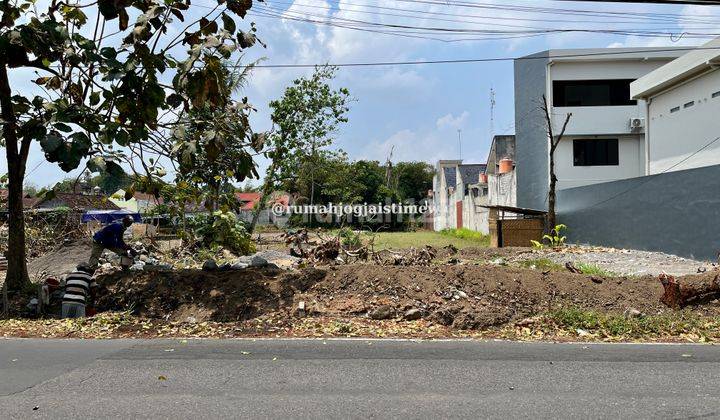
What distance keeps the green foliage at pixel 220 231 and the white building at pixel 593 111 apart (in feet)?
48.6

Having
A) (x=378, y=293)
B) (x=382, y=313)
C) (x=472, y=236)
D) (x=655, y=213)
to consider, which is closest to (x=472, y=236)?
(x=472, y=236)

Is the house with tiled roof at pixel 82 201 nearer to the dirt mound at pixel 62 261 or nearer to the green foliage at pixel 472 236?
the dirt mound at pixel 62 261

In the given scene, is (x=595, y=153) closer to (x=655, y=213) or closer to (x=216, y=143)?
(x=655, y=213)

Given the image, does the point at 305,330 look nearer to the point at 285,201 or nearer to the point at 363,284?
the point at 363,284

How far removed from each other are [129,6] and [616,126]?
23.9 metres

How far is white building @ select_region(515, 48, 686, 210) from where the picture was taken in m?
26.3

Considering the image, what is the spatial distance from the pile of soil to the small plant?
1118cm

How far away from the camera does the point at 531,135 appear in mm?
28234

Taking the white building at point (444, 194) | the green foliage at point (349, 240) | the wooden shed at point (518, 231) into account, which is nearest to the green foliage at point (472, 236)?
the wooden shed at point (518, 231)

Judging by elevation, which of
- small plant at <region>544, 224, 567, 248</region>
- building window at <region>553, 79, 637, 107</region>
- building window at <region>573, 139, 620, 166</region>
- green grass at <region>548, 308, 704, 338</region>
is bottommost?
green grass at <region>548, 308, 704, 338</region>

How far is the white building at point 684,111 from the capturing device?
17.2 meters

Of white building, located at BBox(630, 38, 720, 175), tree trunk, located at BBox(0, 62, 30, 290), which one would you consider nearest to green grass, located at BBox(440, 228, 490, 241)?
white building, located at BBox(630, 38, 720, 175)

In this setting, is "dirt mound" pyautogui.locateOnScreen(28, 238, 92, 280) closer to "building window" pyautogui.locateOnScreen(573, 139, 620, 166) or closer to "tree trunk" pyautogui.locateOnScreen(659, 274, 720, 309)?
"tree trunk" pyautogui.locateOnScreen(659, 274, 720, 309)

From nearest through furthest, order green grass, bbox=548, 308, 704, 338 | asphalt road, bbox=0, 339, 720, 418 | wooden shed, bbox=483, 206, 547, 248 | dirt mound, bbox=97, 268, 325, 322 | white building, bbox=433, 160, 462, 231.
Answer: asphalt road, bbox=0, 339, 720, 418
green grass, bbox=548, 308, 704, 338
dirt mound, bbox=97, 268, 325, 322
wooden shed, bbox=483, 206, 547, 248
white building, bbox=433, 160, 462, 231
